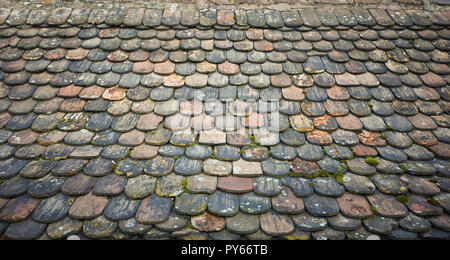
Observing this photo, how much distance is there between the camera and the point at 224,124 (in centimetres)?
199

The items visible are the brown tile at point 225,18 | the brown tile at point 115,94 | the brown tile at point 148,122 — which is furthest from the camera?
the brown tile at point 225,18

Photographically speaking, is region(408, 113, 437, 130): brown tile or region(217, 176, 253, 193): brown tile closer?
region(217, 176, 253, 193): brown tile

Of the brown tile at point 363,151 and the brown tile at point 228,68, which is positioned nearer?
the brown tile at point 363,151

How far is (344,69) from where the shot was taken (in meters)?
2.25

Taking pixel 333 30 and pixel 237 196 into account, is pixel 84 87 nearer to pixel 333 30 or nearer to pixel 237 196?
pixel 237 196

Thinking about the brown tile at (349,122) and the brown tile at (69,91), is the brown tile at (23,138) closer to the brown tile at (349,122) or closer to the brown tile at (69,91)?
the brown tile at (69,91)

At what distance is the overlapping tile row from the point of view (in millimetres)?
1578

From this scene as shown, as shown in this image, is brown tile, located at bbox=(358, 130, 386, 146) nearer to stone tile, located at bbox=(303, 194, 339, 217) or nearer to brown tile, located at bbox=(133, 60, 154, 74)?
stone tile, located at bbox=(303, 194, 339, 217)

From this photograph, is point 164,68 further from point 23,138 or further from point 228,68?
point 23,138

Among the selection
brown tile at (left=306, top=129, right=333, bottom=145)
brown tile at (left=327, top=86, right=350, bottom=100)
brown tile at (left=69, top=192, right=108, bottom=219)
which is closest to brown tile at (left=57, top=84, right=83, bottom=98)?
brown tile at (left=69, top=192, right=108, bottom=219)

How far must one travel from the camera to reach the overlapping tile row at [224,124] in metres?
1.58

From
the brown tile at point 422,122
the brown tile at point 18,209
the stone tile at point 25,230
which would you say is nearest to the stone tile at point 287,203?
the brown tile at point 422,122

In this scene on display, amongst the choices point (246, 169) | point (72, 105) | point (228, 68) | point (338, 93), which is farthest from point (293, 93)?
point (72, 105)
